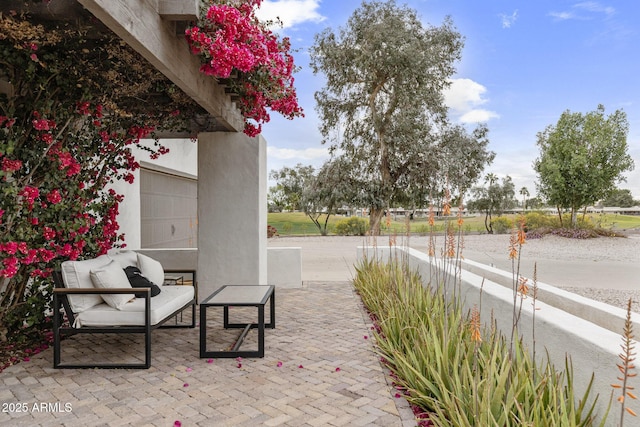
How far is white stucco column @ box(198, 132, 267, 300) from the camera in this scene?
20.4ft

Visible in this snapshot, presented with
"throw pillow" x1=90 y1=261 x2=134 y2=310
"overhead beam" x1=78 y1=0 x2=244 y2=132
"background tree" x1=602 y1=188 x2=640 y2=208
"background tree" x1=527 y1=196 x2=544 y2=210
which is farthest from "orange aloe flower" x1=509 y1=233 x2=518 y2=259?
"background tree" x1=602 y1=188 x2=640 y2=208

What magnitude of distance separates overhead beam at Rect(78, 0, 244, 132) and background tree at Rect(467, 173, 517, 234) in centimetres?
2001

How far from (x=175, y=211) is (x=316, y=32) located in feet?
38.9

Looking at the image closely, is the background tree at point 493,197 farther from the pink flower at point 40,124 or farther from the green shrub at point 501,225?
the pink flower at point 40,124

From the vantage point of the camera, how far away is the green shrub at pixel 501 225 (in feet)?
68.0

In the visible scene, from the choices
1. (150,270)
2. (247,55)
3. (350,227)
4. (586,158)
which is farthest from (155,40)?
(586,158)

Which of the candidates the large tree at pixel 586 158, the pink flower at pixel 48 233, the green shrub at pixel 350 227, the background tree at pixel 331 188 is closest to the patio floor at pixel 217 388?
the pink flower at pixel 48 233

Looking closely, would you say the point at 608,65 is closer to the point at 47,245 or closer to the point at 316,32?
the point at 316,32

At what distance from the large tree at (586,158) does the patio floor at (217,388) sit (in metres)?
16.1

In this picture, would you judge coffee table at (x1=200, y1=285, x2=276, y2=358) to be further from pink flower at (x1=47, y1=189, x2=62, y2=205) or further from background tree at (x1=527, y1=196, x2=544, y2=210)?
background tree at (x1=527, y1=196, x2=544, y2=210)

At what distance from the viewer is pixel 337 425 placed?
273cm

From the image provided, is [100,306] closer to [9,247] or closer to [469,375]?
[9,247]

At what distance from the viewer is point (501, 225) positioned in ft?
68.7

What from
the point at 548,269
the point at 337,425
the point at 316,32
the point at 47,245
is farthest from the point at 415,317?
the point at 316,32
